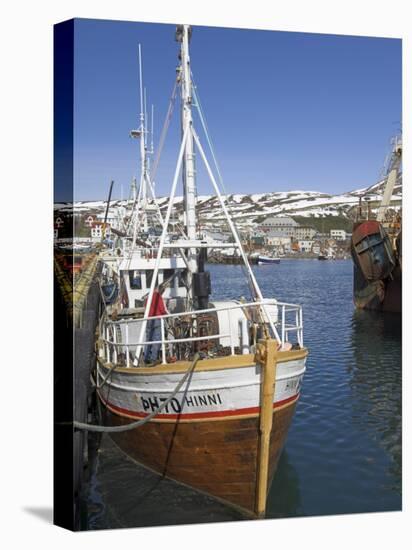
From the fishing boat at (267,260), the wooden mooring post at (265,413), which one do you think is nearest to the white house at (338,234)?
the fishing boat at (267,260)

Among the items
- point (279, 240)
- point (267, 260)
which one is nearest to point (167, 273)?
point (267, 260)

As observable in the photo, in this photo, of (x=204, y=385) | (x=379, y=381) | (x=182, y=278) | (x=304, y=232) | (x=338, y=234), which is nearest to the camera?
(x=204, y=385)

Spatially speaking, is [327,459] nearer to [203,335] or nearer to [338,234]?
[203,335]

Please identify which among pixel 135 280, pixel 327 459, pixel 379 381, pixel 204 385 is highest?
pixel 135 280

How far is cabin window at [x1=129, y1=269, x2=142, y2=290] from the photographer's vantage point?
502 inches

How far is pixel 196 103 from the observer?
380 inches

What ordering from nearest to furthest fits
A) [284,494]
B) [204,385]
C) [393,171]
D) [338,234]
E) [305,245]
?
[204,385], [284,494], [393,171], [338,234], [305,245]

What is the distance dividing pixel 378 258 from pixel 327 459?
14281mm

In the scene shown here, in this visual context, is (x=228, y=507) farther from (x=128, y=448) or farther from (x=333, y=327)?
(x=333, y=327)

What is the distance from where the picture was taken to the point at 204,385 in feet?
27.8

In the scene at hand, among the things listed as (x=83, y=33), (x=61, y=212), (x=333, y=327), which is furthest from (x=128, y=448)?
(x=333, y=327)

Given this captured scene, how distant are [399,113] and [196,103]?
3.61m

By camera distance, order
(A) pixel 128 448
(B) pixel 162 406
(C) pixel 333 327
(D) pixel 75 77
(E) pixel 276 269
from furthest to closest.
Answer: (E) pixel 276 269 < (C) pixel 333 327 < (A) pixel 128 448 < (B) pixel 162 406 < (D) pixel 75 77

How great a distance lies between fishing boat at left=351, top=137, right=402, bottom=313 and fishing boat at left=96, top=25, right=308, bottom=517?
995cm
